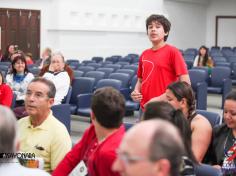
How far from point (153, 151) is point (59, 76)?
5.14 metres

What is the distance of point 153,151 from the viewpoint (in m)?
1.48

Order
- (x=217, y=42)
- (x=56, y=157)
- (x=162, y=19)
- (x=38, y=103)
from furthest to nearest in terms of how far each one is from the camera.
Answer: (x=217, y=42) < (x=162, y=19) < (x=38, y=103) < (x=56, y=157)

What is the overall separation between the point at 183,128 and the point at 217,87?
25.8 feet

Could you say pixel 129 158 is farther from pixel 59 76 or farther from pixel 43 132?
pixel 59 76

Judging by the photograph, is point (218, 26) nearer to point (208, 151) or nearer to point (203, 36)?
point (203, 36)

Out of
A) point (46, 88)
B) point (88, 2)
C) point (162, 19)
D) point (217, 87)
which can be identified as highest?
point (88, 2)

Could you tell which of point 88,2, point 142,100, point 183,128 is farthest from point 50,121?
point 88,2

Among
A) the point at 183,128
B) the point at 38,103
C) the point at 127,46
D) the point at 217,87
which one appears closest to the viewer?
the point at 183,128

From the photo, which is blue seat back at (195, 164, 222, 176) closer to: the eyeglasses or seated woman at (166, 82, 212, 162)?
seated woman at (166, 82, 212, 162)

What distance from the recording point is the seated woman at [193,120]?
3.27 metres

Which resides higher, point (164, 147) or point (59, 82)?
point (164, 147)

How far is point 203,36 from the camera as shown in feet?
79.1

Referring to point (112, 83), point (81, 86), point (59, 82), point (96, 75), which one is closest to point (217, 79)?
point (96, 75)

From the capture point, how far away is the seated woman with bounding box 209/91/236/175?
127 inches
